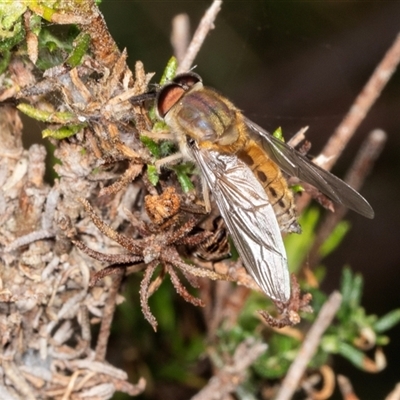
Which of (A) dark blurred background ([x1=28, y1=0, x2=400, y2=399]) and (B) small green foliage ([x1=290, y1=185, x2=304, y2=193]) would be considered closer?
(B) small green foliage ([x1=290, y1=185, x2=304, y2=193])


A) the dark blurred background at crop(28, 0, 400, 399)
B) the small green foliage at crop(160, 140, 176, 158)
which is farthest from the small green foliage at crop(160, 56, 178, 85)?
the dark blurred background at crop(28, 0, 400, 399)

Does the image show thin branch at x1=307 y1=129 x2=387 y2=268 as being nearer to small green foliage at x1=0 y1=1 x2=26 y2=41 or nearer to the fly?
the fly

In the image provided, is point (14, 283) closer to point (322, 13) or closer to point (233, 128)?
point (233, 128)

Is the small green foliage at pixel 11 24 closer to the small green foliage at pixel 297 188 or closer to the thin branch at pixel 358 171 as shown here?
the small green foliage at pixel 297 188

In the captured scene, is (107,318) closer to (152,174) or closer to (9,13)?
(152,174)

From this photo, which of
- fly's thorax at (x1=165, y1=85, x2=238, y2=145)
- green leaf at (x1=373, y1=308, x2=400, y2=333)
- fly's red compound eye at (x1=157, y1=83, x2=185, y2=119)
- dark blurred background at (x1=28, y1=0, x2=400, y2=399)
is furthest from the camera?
dark blurred background at (x1=28, y1=0, x2=400, y2=399)

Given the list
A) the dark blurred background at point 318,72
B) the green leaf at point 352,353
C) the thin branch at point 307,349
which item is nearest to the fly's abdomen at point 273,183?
the thin branch at point 307,349

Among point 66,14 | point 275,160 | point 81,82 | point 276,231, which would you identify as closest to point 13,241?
point 81,82
